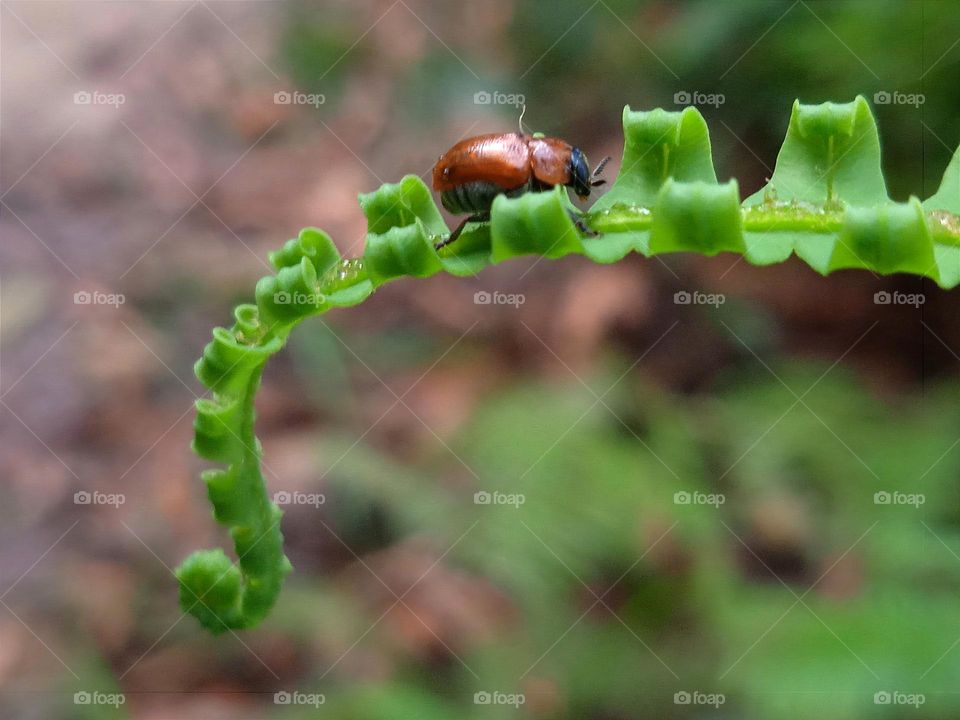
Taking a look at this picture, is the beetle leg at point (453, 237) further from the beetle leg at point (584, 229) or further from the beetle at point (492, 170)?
the beetle leg at point (584, 229)

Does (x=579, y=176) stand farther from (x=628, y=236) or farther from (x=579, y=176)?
(x=628, y=236)

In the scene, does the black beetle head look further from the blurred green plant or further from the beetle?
the blurred green plant

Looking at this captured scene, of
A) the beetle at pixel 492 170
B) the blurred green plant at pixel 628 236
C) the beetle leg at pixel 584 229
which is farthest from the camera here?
the beetle at pixel 492 170

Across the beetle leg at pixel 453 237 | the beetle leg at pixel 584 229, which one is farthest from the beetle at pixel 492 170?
the beetle leg at pixel 584 229

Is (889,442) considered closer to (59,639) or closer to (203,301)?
(203,301)

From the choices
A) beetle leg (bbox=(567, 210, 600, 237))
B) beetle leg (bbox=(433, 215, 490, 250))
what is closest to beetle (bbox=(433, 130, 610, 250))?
beetle leg (bbox=(433, 215, 490, 250))

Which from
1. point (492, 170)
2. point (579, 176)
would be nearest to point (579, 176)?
point (579, 176)
